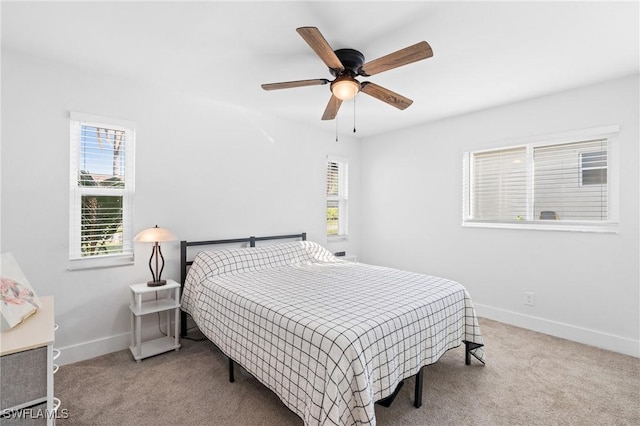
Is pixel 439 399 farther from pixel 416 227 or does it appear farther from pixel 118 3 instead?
pixel 118 3

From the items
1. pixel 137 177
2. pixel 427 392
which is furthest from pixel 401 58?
pixel 137 177

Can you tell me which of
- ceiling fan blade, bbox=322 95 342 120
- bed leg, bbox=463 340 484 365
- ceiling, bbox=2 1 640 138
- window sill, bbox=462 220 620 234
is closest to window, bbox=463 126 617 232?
window sill, bbox=462 220 620 234

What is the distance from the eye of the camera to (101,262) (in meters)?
A: 2.76

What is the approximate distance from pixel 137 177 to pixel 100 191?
32 cm

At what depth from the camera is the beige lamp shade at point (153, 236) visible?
8.87 feet

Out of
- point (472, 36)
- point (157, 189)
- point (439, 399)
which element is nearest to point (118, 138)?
point (157, 189)

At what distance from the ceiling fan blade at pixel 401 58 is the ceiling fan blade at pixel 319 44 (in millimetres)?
221

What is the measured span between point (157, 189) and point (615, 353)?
4.59 meters

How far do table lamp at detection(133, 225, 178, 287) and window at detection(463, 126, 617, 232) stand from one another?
3480 millimetres

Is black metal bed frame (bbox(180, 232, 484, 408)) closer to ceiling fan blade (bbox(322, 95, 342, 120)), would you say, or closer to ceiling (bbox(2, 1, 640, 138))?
ceiling (bbox(2, 1, 640, 138))

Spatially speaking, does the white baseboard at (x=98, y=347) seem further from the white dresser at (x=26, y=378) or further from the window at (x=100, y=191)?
the white dresser at (x=26, y=378)

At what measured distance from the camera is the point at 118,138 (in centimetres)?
287

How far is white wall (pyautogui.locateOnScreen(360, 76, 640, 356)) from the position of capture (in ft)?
9.23

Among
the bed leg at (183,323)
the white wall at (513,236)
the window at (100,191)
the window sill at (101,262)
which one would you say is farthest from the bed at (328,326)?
the white wall at (513,236)
